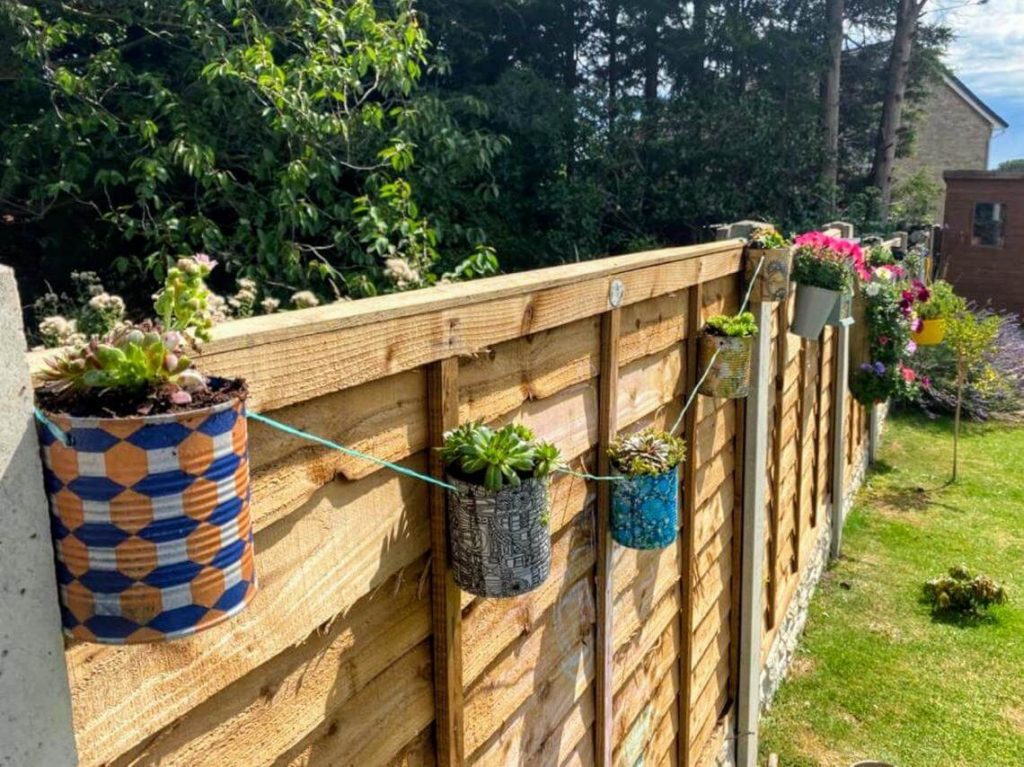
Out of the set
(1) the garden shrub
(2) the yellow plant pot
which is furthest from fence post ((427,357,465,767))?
(2) the yellow plant pot

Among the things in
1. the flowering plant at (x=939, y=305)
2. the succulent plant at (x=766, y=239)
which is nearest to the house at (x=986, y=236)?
the flowering plant at (x=939, y=305)

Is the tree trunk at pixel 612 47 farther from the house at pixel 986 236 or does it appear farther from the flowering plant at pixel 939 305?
the house at pixel 986 236

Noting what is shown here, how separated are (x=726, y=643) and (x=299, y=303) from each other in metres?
2.42

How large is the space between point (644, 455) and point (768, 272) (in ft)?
4.83

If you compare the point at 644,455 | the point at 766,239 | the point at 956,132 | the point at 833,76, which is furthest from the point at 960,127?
the point at 644,455

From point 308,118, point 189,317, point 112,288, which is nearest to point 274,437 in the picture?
point 189,317

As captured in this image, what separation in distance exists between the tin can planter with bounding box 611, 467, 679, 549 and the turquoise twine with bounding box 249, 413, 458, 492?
0.76m

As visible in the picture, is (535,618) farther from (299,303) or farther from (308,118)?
(308,118)

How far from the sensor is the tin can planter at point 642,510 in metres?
2.09

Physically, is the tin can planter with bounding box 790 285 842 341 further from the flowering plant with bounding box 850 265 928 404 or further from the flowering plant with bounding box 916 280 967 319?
the flowering plant with bounding box 916 280 967 319

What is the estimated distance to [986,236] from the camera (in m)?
16.0

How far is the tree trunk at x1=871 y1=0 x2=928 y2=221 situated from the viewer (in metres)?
12.8

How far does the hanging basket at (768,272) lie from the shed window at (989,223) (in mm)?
14815

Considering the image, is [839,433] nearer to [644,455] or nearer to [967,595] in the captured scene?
[967,595]
